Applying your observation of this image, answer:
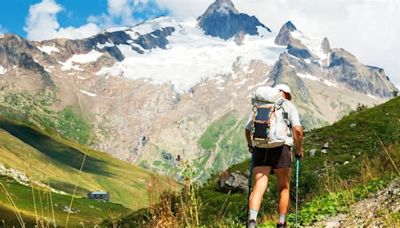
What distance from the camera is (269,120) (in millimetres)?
11711

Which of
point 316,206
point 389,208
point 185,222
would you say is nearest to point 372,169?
point 316,206

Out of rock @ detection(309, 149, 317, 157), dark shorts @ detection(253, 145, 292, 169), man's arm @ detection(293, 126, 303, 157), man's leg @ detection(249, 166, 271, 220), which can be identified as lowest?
man's leg @ detection(249, 166, 271, 220)

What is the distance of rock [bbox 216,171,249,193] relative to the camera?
1106 inches

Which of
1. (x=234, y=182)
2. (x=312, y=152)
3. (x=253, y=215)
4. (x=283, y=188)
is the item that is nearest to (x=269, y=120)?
(x=283, y=188)

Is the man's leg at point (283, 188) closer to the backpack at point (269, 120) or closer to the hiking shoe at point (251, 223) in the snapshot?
the backpack at point (269, 120)

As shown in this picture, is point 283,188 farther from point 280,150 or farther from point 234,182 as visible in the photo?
point 234,182

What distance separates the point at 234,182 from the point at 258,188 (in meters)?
16.9

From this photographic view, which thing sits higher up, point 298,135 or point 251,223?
point 298,135

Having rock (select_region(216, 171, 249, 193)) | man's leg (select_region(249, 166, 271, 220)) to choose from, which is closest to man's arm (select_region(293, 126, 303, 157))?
man's leg (select_region(249, 166, 271, 220))

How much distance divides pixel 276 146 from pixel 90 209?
188511 mm

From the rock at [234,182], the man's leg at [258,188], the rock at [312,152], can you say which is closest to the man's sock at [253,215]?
the man's leg at [258,188]

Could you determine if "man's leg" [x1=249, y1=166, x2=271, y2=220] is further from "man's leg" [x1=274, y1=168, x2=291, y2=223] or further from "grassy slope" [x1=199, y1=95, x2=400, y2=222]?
"grassy slope" [x1=199, y1=95, x2=400, y2=222]

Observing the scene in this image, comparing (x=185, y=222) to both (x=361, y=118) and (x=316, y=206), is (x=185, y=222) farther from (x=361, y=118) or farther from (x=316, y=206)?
(x=361, y=118)

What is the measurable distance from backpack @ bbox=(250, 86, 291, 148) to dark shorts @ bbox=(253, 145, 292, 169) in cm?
21
